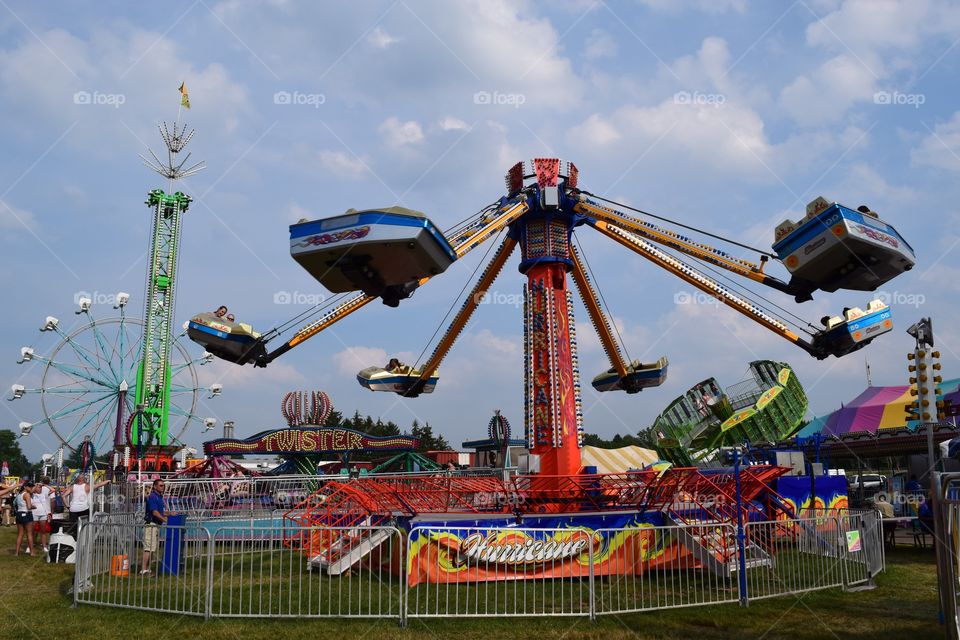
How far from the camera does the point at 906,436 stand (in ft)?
104

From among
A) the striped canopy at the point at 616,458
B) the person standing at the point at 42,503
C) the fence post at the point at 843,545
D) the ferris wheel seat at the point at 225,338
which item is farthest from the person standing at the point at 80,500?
the striped canopy at the point at 616,458

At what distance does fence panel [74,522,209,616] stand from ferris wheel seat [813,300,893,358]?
12915 millimetres

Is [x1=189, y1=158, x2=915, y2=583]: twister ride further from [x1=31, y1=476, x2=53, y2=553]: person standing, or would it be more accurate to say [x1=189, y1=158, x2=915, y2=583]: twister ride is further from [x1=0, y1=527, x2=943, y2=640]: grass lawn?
[x1=31, y1=476, x2=53, y2=553]: person standing

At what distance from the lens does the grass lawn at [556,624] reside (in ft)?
25.6

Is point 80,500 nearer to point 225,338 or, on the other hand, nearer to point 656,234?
point 225,338

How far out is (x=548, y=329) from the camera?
15836 mm

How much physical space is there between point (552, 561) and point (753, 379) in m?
23.0

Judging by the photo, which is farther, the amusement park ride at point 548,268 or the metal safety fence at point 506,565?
the amusement park ride at point 548,268

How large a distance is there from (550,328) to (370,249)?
4.83 meters

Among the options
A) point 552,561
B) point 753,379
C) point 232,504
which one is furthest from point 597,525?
point 753,379

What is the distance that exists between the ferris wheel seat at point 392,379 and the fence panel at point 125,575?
8.31 metres

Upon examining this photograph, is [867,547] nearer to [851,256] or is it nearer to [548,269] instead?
[851,256]

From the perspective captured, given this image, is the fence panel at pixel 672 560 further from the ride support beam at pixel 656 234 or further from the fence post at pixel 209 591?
the ride support beam at pixel 656 234

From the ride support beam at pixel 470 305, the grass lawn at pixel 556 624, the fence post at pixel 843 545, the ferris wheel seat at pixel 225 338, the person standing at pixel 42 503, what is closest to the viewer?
the grass lawn at pixel 556 624
